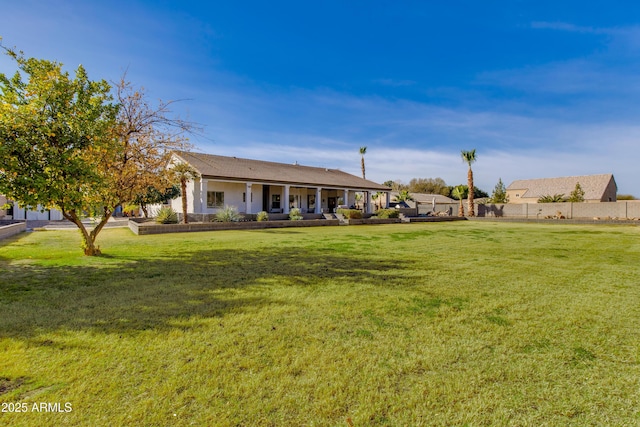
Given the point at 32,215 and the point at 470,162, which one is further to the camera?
the point at 470,162

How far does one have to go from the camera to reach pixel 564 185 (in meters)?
52.9

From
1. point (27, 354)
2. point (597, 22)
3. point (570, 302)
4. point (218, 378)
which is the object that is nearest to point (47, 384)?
point (27, 354)

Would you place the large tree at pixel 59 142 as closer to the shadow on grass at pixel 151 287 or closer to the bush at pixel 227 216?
the shadow on grass at pixel 151 287

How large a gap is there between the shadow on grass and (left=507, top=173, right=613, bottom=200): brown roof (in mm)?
59527

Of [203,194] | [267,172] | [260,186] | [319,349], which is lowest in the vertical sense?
[319,349]

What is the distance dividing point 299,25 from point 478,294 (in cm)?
1728

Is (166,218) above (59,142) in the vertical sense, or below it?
below

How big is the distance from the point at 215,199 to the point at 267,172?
557cm

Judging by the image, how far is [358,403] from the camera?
224cm

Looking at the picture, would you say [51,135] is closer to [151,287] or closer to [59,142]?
[59,142]

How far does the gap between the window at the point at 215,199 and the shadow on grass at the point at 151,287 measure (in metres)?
16.8

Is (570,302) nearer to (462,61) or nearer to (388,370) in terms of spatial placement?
(388,370)

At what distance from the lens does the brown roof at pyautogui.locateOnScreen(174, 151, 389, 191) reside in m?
23.7

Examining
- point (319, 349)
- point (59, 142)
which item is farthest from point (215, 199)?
point (319, 349)
